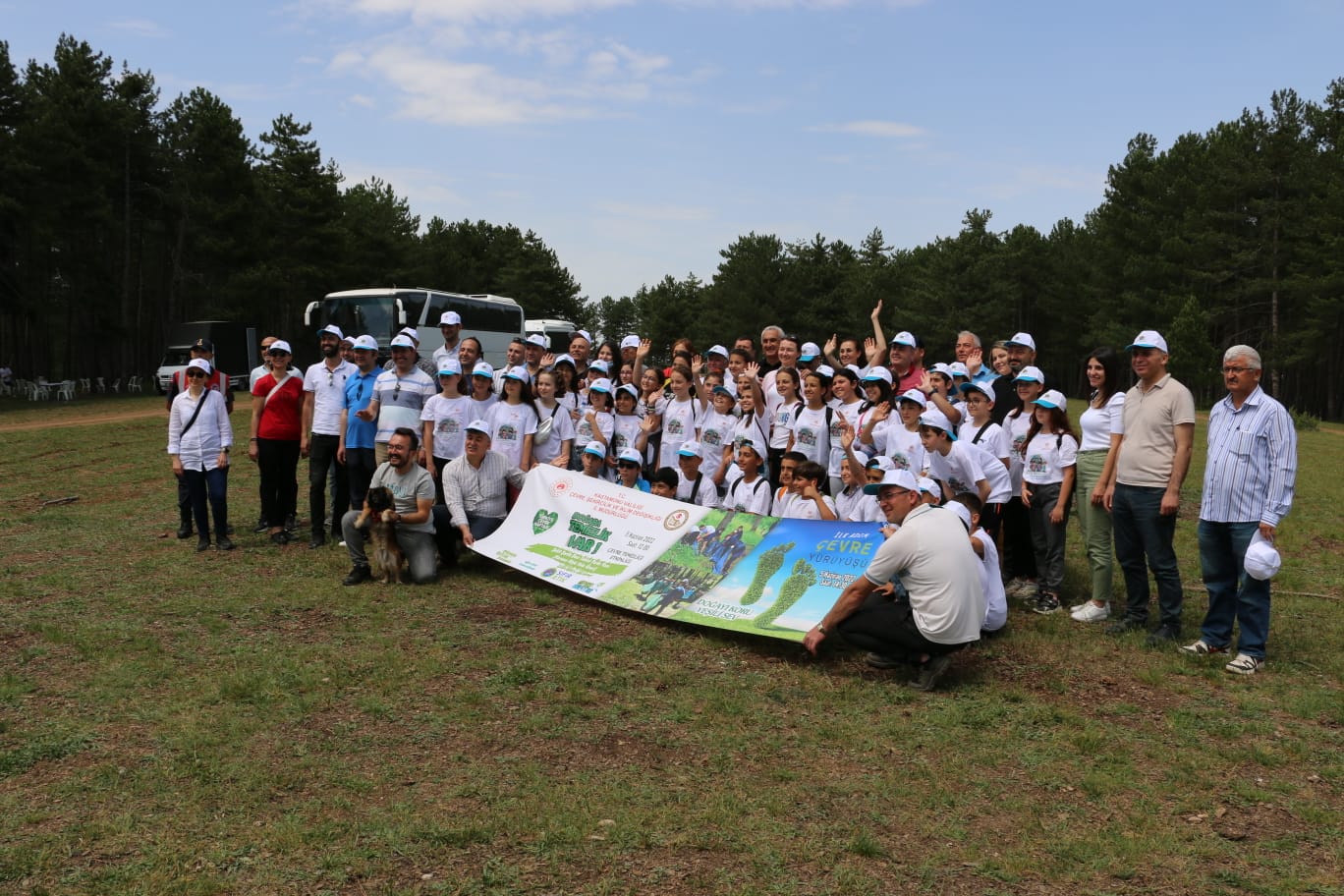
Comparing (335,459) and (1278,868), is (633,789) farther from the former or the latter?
(335,459)

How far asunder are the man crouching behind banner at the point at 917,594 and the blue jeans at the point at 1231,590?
1819 mm

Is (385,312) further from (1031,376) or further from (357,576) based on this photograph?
(1031,376)

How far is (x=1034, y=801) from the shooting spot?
15.4ft

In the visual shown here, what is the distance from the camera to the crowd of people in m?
6.42

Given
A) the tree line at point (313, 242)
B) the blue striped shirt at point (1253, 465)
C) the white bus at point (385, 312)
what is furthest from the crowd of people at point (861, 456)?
the tree line at point (313, 242)

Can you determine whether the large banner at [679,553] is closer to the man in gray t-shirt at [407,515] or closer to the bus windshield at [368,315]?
the man in gray t-shirt at [407,515]

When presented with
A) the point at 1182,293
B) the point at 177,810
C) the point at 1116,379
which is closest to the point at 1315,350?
the point at 1182,293

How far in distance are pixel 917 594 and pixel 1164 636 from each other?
229 centimetres

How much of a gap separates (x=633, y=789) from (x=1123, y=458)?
177 inches

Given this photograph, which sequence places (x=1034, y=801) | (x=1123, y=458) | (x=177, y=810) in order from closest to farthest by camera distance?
(x=177, y=810) < (x=1034, y=801) < (x=1123, y=458)

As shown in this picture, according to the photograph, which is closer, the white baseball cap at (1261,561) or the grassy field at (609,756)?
the grassy field at (609,756)

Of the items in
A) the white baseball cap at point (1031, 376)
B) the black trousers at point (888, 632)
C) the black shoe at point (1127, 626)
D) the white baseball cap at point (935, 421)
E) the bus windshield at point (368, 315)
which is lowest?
the black shoe at point (1127, 626)

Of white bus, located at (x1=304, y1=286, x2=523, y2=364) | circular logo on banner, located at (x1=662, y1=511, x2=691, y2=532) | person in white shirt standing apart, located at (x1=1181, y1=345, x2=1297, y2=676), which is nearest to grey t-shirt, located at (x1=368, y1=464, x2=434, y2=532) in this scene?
circular logo on banner, located at (x1=662, y1=511, x2=691, y2=532)

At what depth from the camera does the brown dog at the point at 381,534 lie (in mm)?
8547
